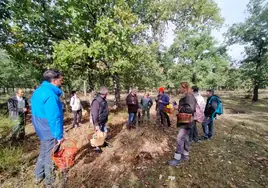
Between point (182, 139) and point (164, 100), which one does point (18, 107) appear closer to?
point (182, 139)

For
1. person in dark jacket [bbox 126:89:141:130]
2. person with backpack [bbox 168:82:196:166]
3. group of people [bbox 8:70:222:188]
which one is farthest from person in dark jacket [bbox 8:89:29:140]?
person with backpack [bbox 168:82:196:166]

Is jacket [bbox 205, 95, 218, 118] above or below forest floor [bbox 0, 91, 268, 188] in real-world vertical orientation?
above

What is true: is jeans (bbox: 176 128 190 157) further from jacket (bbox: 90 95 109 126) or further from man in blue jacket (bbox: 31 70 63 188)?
man in blue jacket (bbox: 31 70 63 188)

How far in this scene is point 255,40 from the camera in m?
19.2

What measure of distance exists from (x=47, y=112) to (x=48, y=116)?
0.25 ft

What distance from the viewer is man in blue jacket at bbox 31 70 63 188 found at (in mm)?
2848

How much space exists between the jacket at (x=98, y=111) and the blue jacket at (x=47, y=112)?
1541mm

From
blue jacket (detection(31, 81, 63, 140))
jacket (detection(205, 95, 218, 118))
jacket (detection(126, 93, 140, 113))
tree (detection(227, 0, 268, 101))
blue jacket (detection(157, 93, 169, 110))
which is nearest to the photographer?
blue jacket (detection(31, 81, 63, 140))

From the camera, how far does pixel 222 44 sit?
21875 mm

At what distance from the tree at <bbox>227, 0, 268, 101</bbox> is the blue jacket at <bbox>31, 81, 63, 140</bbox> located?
21.7 meters

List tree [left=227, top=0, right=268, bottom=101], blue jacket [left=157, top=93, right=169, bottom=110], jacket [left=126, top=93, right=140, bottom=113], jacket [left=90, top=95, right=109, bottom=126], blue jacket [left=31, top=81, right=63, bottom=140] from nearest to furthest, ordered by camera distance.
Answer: blue jacket [left=31, top=81, right=63, bottom=140]
jacket [left=90, top=95, right=109, bottom=126]
jacket [left=126, top=93, right=140, bottom=113]
blue jacket [left=157, top=93, right=169, bottom=110]
tree [left=227, top=0, right=268, bottom=101]

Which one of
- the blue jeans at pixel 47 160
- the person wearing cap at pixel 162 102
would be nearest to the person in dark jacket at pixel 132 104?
the person wearing cap at pixel 162 102

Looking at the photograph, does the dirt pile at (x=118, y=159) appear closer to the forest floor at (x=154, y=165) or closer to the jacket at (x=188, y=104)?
the forest floor at (x=154, y=165)

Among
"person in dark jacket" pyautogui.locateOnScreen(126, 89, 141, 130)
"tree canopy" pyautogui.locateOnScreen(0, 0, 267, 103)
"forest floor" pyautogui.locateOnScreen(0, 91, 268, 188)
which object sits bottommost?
"forest floor" pyautogui.locateOnScreen(0, 91, 268, 188)
